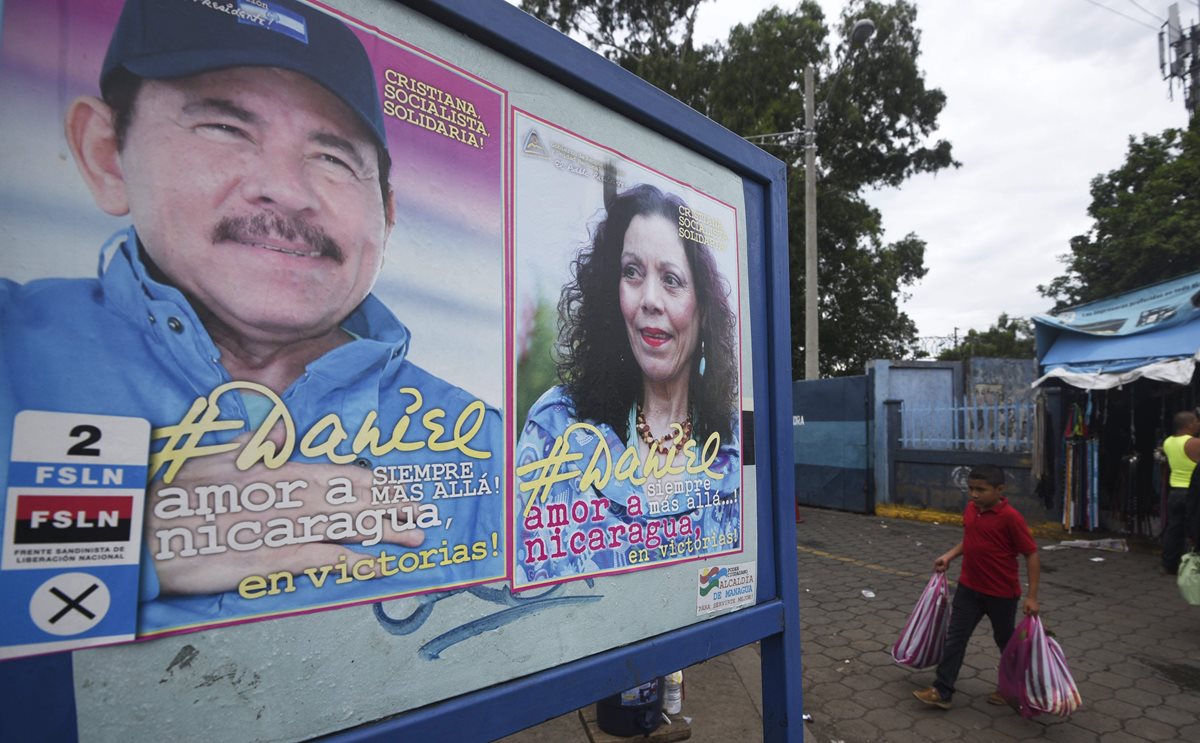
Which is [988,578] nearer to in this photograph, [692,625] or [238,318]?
[692,625]

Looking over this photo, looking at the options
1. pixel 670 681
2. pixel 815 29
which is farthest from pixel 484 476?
pixel 815 29

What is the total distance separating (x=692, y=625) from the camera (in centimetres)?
161

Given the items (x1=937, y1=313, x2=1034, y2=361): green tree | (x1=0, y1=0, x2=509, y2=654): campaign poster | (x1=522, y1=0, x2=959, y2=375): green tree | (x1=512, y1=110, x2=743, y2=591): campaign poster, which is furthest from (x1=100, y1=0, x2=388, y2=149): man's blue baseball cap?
(x1=937, y1=313, x2=1034, y2=361): green tree

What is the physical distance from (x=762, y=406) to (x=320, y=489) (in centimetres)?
127

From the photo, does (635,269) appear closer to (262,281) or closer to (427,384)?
(427,384)

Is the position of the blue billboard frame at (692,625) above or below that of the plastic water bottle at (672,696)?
above

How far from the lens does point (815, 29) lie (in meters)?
17.1

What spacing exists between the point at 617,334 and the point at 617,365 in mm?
73

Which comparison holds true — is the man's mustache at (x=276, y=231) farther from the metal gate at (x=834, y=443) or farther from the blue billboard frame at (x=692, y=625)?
the metal gate at (x=834, y=443)

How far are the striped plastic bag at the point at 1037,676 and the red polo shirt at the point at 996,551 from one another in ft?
0.85

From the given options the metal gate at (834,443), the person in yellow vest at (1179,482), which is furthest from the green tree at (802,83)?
the person in yellow vest at (1179,482)

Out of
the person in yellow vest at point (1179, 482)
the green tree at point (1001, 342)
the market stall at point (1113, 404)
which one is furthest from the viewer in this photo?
the green tree at point (1001, 342)

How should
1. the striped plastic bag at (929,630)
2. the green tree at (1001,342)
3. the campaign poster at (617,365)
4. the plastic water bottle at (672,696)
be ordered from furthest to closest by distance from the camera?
the green tree at (1001,342), the striped plastic bag at (929,630), the plastic water bottle at (672,696), the campaign poster at (617,365)

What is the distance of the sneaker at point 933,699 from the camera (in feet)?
12.2
